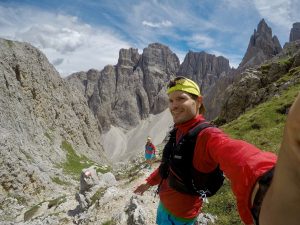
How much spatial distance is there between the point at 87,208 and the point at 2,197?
19657mm

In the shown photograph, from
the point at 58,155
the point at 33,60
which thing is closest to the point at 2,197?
the point at 58,155

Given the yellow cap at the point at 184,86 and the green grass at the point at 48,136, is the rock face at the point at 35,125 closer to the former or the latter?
the green grass at the point at 48,136

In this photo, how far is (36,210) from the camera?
94.4 ft

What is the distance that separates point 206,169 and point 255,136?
21.2 m

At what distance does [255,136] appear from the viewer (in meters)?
24.2

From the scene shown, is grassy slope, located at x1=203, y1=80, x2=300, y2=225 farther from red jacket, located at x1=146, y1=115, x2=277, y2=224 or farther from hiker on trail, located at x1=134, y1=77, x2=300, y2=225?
red jacket, located at x1=146, y1=115, x2=277, y2=224

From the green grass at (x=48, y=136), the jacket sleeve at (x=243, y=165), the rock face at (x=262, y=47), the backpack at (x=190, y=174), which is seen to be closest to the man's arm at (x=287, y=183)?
the jacket sleeve at (x=243, y=165)

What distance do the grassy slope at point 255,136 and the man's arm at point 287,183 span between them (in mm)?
11035

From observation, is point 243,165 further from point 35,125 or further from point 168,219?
point 35,125

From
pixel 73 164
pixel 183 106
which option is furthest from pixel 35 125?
pixel 183 106

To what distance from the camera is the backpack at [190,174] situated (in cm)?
426

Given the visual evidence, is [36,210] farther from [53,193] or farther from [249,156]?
[249,156]

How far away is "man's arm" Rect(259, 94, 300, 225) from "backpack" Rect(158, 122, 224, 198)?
236 cm

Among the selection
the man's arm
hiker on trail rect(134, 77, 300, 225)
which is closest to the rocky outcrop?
hiker on trail rect(134, 77, 300, 225)
